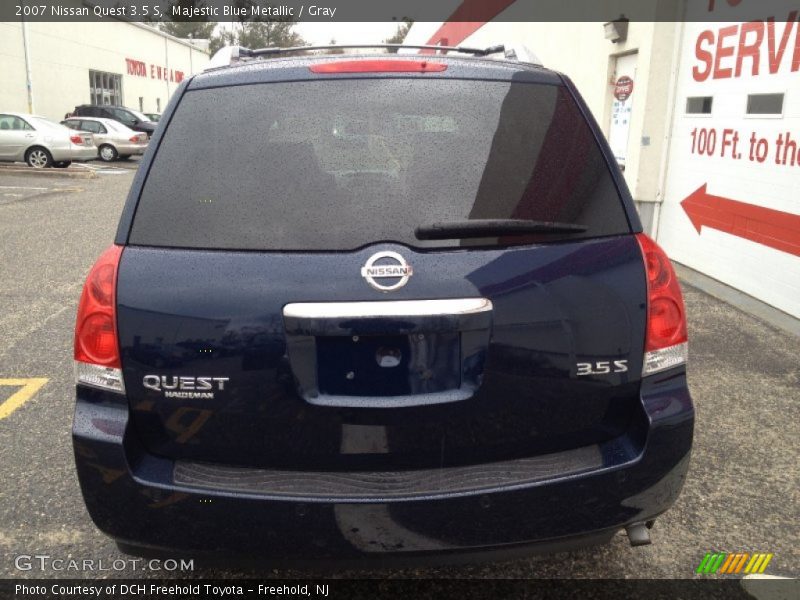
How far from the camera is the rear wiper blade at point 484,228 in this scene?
203 cm

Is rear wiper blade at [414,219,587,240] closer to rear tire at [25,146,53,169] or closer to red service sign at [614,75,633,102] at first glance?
red service sign at [614,75,633,102]

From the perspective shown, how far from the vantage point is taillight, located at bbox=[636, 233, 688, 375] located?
2133 mm

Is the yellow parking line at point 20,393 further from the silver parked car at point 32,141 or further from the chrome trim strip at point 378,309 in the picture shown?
the silver parked car at point 32,141

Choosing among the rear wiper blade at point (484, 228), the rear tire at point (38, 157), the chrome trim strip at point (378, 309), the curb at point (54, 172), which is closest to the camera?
the chrome trim strip at point (378, 309)

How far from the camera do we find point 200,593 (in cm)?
254

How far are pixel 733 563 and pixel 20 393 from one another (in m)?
3.92

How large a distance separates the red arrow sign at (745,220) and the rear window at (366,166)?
183 inches

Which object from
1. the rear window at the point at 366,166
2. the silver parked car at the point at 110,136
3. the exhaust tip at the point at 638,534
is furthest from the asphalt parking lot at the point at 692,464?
the silver parked car at the point at 110,136

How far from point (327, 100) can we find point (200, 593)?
1758mm

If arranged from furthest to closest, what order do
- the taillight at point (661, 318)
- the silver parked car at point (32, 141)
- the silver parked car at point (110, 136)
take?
the silver parked car at point (110, 136)
the silver parked car at point (32, 141)
the taillight at point (661, 318)

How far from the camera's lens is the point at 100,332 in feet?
6.74

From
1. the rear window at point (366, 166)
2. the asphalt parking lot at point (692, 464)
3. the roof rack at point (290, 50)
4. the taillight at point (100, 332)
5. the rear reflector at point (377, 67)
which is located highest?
the roof rack at point (290, 50)

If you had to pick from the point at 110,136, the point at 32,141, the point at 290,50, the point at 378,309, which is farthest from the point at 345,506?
the point at 110,136

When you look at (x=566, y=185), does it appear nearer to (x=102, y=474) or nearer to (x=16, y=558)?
(x=102, y=474)
